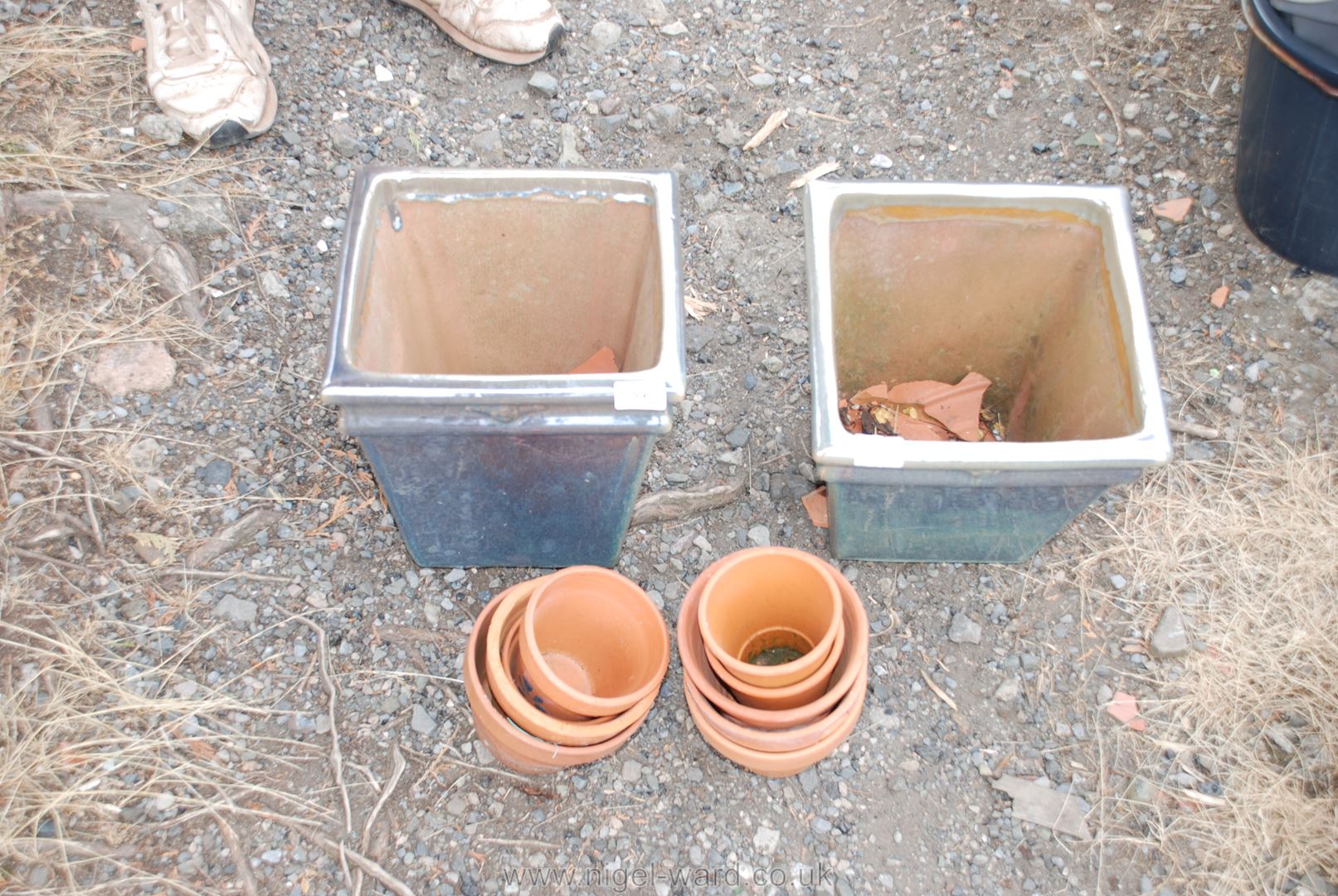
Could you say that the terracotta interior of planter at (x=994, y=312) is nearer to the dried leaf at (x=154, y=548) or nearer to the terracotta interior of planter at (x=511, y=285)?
the terracotta interior of planter at (x=511, y=285)

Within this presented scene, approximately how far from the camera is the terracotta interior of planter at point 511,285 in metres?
1.86

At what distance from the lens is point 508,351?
2.26 m

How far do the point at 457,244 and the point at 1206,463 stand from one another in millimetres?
1711

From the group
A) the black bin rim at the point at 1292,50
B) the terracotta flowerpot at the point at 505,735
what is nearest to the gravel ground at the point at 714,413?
the terracotta flowerpot at the point at 505,735

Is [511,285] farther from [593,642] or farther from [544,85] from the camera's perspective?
[544,85]

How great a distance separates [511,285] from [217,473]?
2.41ft

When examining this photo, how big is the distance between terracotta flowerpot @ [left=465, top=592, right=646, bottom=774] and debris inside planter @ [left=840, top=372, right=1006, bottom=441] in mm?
947

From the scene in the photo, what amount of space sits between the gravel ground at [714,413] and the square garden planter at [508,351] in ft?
0.85

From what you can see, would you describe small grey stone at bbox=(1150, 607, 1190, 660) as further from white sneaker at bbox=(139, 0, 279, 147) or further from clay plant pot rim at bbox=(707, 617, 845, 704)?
white sneaker at bbox=(139, 0, 279, 147)

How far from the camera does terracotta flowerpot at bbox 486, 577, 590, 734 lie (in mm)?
1646

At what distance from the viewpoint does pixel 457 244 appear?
1.97m

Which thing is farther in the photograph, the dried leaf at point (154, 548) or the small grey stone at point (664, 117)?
the small grey stone at point (664, 117)

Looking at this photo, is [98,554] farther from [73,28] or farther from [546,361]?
[73,28]

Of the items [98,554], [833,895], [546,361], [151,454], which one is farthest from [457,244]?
[833,895]
